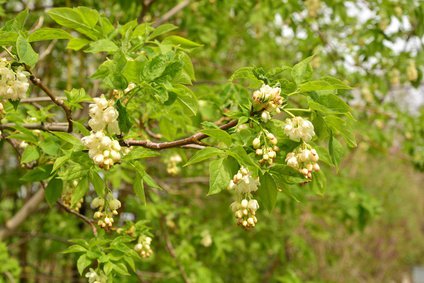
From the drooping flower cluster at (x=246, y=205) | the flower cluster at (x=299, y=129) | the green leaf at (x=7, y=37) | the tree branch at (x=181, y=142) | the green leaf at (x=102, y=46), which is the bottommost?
the drooping flower cluster at (x=246, y=205)

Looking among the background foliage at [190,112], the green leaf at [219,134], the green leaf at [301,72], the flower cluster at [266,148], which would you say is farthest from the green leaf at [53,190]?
the green leaf at [301,72]

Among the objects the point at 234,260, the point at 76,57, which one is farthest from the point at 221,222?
the point at 76,57

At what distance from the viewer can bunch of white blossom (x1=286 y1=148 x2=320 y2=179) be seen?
5.67 ft

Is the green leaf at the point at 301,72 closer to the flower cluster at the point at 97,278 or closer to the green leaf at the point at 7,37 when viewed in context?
the green leaf at the point at 7,37

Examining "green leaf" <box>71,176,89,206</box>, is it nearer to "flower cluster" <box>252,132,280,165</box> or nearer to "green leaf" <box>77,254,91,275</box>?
"green leaf" <box>77,254,91,275</box>

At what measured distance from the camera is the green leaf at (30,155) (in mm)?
2160

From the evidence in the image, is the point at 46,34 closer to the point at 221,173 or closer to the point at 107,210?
the point at 107,210

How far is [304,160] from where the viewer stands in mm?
1738

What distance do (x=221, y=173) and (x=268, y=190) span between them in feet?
0.60

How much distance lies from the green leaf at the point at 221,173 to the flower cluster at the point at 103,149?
0.32 meters

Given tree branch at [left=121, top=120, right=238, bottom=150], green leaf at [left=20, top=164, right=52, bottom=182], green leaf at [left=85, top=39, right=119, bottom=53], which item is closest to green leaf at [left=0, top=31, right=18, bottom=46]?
green leaf at [left=85, top=39, right=119, bottom=53]

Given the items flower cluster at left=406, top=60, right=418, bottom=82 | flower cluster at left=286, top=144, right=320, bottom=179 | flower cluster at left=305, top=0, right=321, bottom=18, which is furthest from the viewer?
flower cluster at left=406, top=60, right=418, bottom=82

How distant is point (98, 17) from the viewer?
80.0 inches

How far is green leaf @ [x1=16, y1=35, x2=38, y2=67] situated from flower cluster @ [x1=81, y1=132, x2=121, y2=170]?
0.38 m
